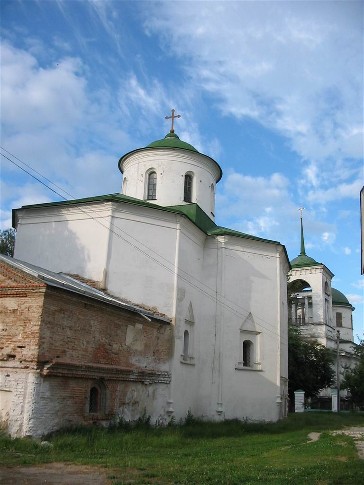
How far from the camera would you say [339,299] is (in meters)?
50.8

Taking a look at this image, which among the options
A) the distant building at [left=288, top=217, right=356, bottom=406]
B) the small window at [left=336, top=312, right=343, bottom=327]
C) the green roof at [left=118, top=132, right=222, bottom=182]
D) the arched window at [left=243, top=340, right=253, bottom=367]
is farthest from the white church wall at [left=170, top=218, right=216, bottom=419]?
the small window at [left=336, top=312, right=343, bottom=327]

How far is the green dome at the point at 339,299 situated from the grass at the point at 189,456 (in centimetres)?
3752

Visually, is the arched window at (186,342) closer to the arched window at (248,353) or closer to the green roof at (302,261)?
the arched window at (248,353)

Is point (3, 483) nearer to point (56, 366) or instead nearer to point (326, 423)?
point (56, 366)

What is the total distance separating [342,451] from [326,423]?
1253 cm

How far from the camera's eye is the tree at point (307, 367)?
32594 mm

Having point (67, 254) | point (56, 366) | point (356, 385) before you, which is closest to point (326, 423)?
point (356, 385)

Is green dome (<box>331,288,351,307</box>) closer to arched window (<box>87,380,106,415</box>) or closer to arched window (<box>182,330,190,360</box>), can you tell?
arched window (<box>182,330,190,360</box>)

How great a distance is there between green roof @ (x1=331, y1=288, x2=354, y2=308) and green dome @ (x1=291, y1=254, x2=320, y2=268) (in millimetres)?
7799

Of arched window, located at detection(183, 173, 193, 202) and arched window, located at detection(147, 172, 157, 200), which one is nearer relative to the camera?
arched window, located at detection(147, 172, 157, 200)

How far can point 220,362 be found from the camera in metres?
19.0

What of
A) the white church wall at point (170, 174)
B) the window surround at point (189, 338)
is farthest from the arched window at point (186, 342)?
the white church wall at point (170, 174)

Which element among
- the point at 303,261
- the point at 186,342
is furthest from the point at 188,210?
the point at 303,261

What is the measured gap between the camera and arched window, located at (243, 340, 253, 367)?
1986 centimetres
